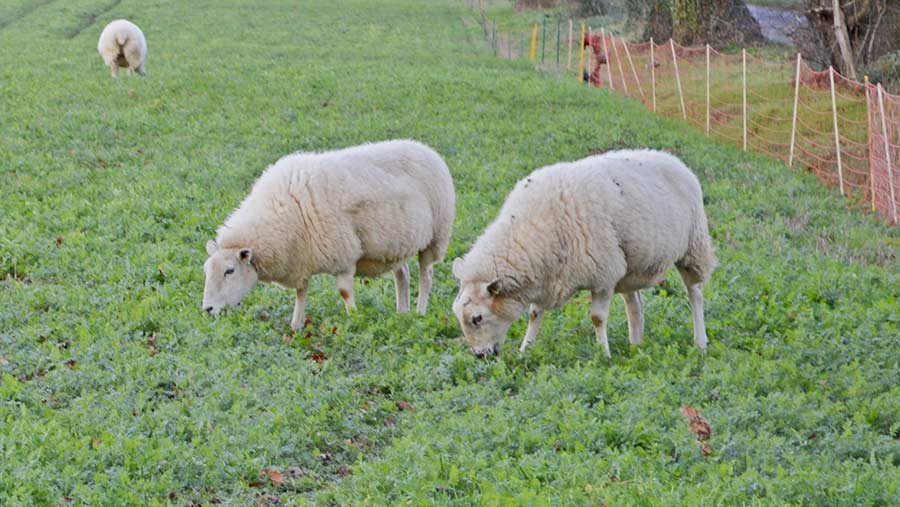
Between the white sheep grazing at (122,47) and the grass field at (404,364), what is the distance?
5.88 meters

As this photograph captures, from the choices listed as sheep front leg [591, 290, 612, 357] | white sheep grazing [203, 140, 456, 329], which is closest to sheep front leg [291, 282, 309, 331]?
white sheep grazing [203, 140, 456, 329]

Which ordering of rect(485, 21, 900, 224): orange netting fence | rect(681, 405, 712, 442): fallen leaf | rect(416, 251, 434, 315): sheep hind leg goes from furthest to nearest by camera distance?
rect(485, 21, 900, 224): orange netting fence
rect(416, 251, 434, 315): sheep hind leg
rect(681, 405, 712, 442): fallen leaf

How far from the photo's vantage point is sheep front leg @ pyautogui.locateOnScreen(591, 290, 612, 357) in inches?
355

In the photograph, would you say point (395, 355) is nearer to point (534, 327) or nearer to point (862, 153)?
point (534, 327)

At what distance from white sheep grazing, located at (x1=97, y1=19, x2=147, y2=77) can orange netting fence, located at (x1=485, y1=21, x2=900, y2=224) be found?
10602mm

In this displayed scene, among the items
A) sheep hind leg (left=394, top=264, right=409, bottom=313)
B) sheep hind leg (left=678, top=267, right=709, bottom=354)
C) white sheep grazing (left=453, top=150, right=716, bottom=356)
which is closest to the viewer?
white sheep grazing (left=453, top=150, right=716, bottom=356)

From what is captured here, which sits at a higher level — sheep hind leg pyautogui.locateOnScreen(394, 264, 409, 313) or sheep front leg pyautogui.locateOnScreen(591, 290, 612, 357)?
sheep front leg pyautogui.locateOnScreen(591, 290, 612, 357)

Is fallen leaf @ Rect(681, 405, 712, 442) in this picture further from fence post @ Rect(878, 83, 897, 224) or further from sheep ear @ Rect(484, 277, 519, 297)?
fence post @ Rect(878, 83, 897, 224)

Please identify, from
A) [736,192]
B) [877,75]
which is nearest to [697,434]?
[736,192]

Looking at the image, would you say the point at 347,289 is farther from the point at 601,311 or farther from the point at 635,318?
the point at 635,318

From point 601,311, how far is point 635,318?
668 millimetres

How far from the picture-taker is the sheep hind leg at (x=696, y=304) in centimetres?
959

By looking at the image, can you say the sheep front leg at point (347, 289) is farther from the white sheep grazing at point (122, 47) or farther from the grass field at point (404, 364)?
the white sheep grazing at point (122, 47)

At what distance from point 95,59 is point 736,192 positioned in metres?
18.0
